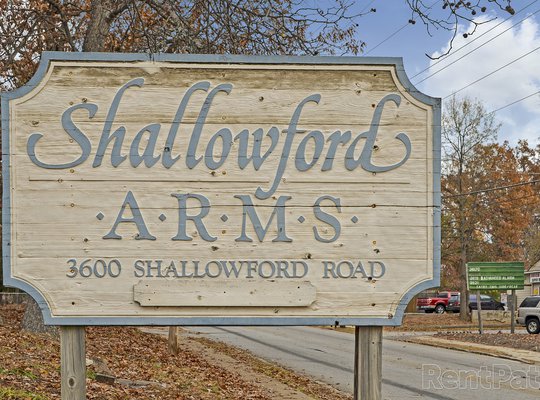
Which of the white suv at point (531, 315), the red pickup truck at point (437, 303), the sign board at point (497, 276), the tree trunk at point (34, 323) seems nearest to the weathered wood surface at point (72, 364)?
the tree trunk at point (34, 323)

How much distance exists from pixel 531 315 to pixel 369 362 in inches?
1059

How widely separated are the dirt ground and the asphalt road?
126 cm

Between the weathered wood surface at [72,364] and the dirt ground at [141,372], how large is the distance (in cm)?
255

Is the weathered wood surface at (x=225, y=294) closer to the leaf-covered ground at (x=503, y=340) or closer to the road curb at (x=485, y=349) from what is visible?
the road curb at (x=485, y=349)

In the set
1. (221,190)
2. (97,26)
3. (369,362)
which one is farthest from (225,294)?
(97,26)

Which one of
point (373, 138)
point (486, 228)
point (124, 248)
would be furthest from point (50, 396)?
point (486, 228)

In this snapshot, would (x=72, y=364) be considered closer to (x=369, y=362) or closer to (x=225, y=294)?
(x=225, y=294)

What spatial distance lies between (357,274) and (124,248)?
161 cm

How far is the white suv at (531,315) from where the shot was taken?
29422mm

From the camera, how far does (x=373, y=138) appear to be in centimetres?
499

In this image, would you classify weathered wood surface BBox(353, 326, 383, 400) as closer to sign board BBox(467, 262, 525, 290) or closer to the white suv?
sign board BBox(467, 262, 525, 290)

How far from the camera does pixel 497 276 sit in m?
28.1

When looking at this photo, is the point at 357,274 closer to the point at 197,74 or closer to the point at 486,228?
the point at 197,74

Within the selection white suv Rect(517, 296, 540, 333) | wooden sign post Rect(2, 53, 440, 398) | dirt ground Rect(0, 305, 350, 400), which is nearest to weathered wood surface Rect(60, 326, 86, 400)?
wooden sign post Rect(2, 53, 440, 398)
